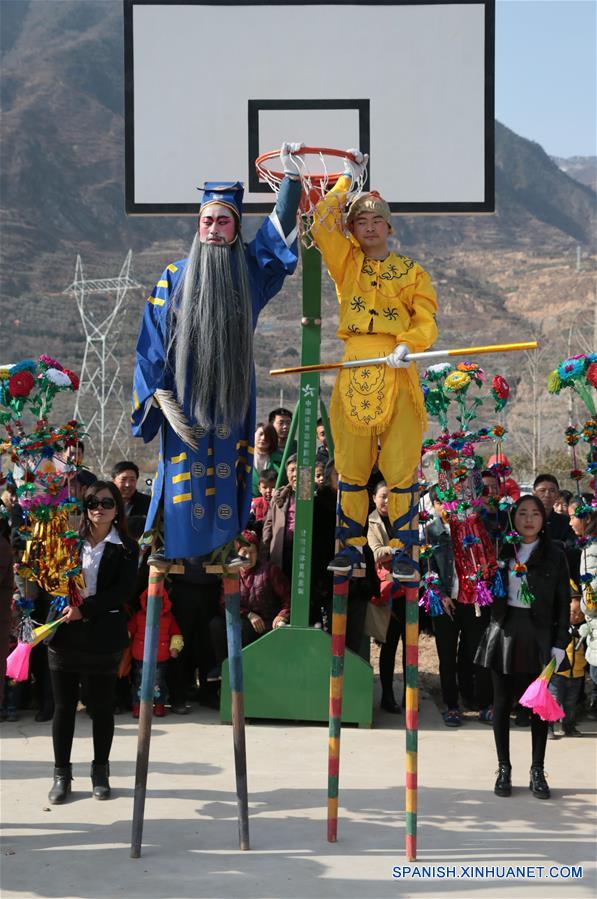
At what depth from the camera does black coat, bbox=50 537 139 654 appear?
181 inches

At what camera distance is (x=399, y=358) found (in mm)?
3801

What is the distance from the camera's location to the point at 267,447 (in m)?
7.02

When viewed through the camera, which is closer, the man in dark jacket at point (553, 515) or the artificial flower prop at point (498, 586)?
the artificial flower prop at point (498, 586)

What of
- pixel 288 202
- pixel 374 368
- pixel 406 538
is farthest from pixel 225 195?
pixel 406 538

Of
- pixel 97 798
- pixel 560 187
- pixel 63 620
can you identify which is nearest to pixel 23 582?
pixel 63 620

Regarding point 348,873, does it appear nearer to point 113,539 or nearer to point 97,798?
point 97,798

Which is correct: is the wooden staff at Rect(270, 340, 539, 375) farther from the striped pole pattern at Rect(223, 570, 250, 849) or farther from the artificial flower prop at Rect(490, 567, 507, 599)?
the artificial flower prop at Rect(490, 567, 507, 599)

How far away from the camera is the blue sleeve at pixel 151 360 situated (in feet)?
12.6

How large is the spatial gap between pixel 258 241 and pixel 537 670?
2234mm

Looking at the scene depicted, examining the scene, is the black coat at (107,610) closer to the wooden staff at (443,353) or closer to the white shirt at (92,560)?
the white shirt at (92,560)

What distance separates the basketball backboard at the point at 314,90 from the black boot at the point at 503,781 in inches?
114

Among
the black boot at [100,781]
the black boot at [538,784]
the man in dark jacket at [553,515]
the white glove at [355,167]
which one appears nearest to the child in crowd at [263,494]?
the man in dark jacket at [553,515]

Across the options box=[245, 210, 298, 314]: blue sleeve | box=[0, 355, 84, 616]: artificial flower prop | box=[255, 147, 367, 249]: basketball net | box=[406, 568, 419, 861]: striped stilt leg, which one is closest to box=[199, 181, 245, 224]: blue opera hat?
box=[245, 210, 298, 314]: blue sleeve

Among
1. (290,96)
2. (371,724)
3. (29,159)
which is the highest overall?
(29,159)
